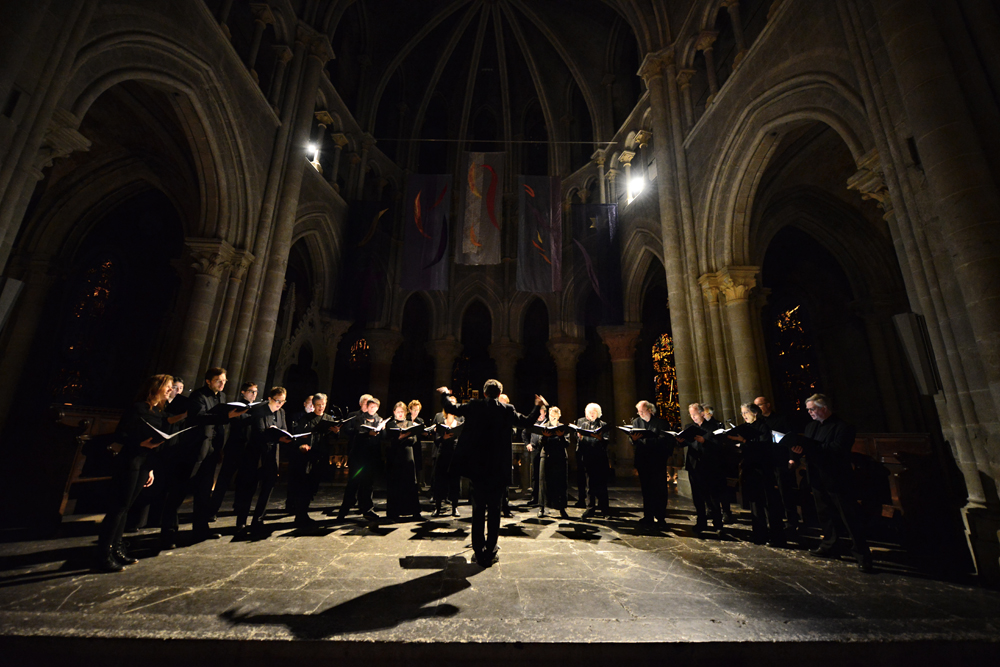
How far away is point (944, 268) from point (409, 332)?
17.5 metres

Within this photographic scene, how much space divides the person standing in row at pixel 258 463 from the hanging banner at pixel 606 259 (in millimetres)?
10048

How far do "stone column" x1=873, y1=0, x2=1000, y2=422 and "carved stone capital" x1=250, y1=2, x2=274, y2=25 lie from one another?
37.7 ft

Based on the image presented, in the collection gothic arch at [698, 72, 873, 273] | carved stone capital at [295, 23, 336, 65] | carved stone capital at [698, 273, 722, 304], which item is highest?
carved stone capital at [295, 23, 336, 65]

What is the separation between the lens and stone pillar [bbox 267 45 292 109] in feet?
32.9

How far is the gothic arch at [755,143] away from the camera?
583 centimetres

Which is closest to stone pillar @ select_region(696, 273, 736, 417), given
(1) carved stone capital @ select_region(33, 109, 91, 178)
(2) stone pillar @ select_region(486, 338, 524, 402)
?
(2) stone pillar @ select_region(486, 338, 524, 402)

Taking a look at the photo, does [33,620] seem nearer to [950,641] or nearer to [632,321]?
[950,641]

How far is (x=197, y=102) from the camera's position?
7656 millimetres

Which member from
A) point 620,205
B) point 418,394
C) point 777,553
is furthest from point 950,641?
point 418,394

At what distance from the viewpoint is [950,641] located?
229cm

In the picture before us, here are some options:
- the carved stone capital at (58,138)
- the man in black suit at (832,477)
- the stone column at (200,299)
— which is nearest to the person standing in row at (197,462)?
the carved stone capital at (58,138)

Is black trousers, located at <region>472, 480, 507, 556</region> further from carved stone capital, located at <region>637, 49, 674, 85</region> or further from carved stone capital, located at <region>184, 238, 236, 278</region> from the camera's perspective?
carved stone capital, located at <region>637, 49, 674, 85</region>

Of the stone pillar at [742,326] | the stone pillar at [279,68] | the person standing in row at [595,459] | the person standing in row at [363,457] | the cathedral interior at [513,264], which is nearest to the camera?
the cathedral interior at [513,264]

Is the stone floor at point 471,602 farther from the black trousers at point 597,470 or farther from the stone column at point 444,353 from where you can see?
the stone column at point 444,353
